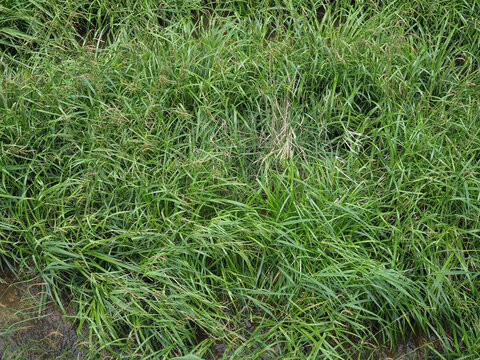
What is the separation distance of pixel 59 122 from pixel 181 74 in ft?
2.54

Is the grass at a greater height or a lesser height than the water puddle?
greater

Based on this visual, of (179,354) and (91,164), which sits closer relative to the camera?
(179,354)

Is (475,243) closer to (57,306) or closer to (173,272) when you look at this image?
(173,272)

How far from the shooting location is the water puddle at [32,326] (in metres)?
2.66

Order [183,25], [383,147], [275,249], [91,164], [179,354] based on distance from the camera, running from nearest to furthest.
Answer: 1. [179,354]
2. [275,249]
3. [91,164]
4. [383,147]
5. [183,25]

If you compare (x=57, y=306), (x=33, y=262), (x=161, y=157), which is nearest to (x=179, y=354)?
(x=57, y=306)

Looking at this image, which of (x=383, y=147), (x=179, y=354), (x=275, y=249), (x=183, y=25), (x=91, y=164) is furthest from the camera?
(x=183, y=25)

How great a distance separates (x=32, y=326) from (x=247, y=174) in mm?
1389

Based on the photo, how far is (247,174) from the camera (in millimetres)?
3213

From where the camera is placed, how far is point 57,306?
9.18 feet

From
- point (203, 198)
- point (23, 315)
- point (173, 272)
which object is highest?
point (203, 198)

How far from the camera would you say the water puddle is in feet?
8.72

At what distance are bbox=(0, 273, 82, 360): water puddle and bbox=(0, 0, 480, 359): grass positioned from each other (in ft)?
0.33

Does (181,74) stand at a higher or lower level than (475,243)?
higher
